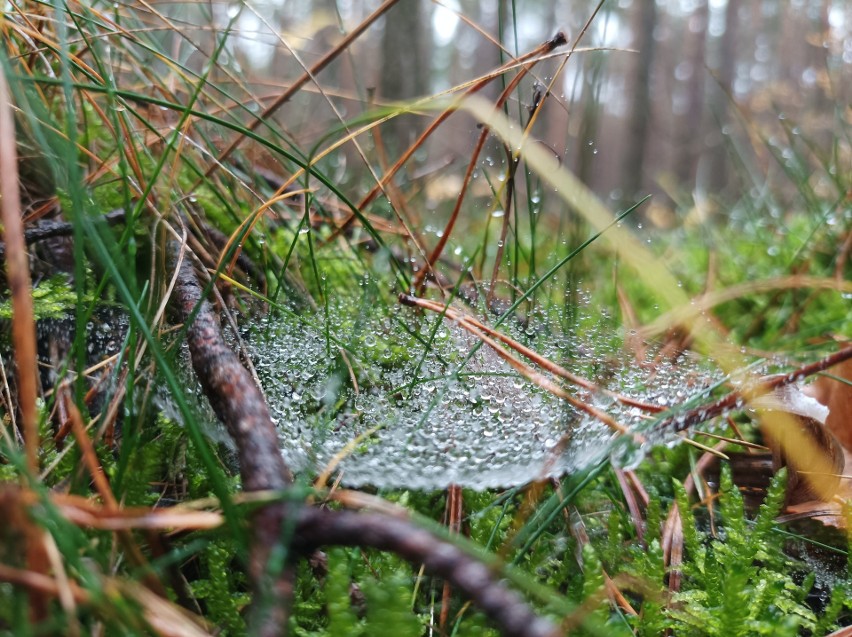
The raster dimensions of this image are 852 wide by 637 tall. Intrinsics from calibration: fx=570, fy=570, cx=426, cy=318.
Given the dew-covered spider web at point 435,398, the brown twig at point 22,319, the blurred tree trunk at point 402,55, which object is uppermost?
the blurred tree trunk at point 402,55

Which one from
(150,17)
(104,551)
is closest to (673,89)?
(150,17)

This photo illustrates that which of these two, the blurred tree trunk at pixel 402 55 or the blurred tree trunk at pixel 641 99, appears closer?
the blurred tree trunk at pixel 402 55

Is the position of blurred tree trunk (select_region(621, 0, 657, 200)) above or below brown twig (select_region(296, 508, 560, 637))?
above

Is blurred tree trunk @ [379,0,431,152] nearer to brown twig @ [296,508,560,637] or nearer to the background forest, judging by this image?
the background forest

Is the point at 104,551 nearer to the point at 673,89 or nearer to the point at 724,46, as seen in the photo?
the point at 724,46

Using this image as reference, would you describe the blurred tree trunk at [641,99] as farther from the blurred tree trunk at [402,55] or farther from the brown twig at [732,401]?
the brown twig at [732,401]

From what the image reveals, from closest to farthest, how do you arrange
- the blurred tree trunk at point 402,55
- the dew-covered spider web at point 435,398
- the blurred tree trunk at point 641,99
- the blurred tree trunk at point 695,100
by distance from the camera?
the dew-covered spider web at point 435,398, the blurred tree trunk at point 402,55, the blurred tree trunk at point 641,99, the blurred tree trunk at point 695,100

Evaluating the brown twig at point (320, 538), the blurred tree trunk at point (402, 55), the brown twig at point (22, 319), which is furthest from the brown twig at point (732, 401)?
the blurred tree trunk at point (402, 55)

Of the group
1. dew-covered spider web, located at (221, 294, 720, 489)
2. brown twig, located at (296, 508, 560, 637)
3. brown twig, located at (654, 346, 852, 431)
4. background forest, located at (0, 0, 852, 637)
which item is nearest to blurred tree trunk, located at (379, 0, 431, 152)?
background forest, located at (0, 0, 852, 637)
